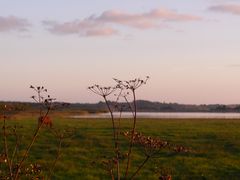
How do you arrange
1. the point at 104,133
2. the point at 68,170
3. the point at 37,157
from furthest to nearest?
the point at 104,133 → the point at 37,157 → the point at 68,170

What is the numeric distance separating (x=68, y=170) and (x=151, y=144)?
1936 cm

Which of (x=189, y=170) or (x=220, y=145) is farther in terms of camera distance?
(x=220, y=145)

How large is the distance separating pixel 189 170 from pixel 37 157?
27.3 feet

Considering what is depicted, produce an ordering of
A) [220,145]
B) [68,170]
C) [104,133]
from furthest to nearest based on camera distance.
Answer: [104,133] → [220,145] → [68,170]

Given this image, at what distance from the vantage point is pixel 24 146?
33.8m

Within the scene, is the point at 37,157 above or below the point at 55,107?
below

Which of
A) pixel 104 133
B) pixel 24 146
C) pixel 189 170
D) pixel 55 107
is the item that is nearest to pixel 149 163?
pixel 189 170

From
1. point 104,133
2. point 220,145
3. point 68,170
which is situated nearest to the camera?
point 68,170

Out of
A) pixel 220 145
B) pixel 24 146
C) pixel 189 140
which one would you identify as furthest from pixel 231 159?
pixel 24 146

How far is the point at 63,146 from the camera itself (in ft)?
109

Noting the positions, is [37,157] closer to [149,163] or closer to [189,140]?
[149,163]

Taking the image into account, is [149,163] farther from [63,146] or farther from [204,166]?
[63,146]

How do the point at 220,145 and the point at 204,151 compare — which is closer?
the point at 204,151

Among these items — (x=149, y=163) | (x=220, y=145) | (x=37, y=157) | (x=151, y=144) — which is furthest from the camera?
(x=220, y=145)
